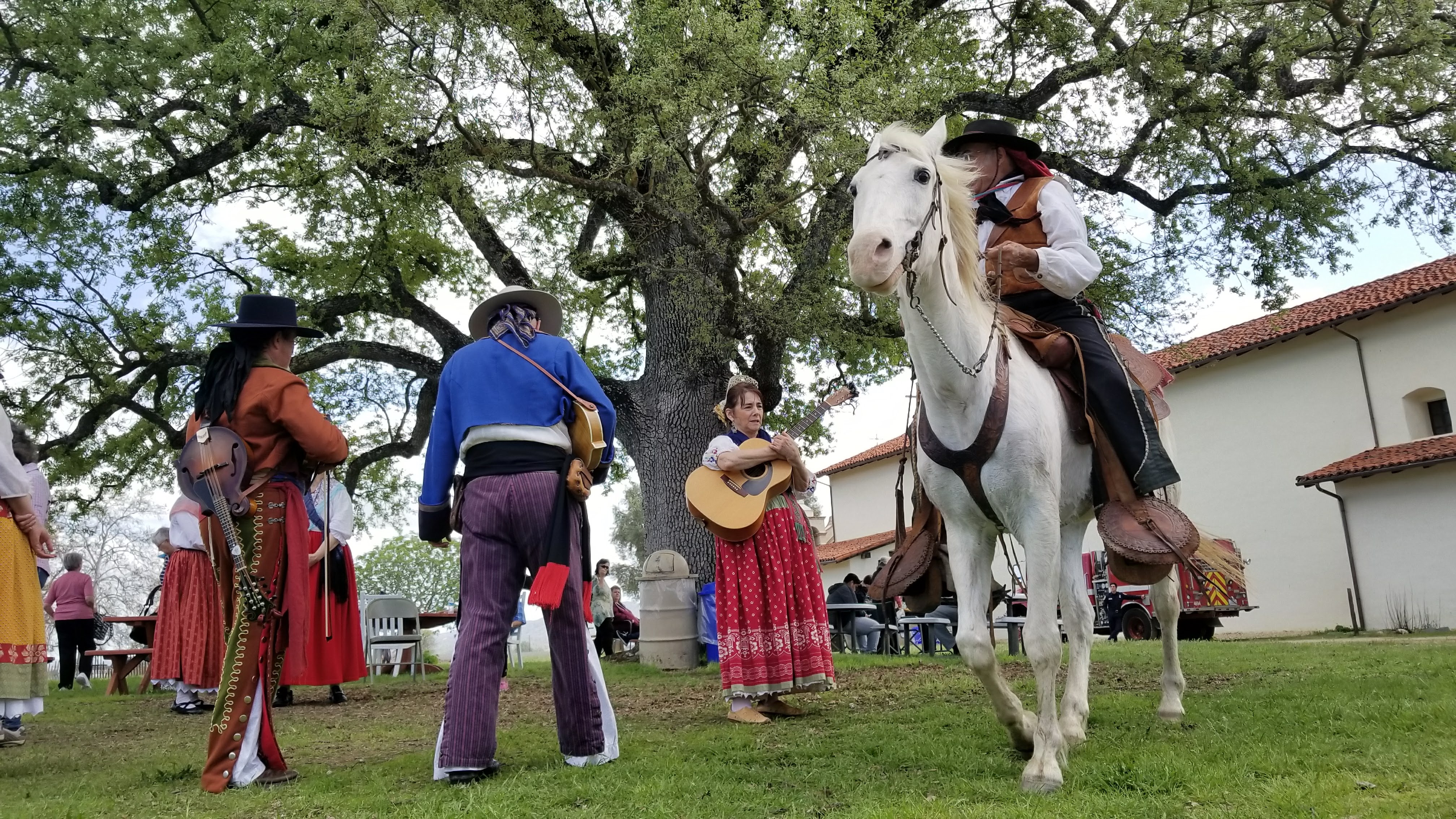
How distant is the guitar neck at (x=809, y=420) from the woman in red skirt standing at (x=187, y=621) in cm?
571

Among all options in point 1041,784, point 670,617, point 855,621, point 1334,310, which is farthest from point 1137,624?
point 1041,784

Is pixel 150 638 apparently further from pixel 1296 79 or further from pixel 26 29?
pixel 1296 79

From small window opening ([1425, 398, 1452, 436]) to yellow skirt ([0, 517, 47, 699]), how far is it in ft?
94.9

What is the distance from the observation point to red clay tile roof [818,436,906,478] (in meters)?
45.2

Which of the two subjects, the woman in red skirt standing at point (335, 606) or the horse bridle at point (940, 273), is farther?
the woman in red skirt standing at point (335, 606)

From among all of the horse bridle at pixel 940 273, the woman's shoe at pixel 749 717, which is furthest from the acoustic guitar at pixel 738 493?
A: the horse bridle at pixel 940 273

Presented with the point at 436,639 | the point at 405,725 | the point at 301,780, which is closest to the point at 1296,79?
the point at 405,725

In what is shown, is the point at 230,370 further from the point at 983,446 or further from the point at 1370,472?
the point at 1370,472

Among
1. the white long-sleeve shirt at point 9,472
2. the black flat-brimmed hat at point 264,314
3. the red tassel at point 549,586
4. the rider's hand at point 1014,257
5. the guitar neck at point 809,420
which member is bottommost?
the red tassel at point 549,586

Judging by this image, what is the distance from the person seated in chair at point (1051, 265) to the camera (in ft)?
15.3

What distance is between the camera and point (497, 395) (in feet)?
16.4

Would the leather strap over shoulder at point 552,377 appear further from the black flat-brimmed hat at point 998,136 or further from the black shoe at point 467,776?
the black flat-brimmed hat at point 998,136

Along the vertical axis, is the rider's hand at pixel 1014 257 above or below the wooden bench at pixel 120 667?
above

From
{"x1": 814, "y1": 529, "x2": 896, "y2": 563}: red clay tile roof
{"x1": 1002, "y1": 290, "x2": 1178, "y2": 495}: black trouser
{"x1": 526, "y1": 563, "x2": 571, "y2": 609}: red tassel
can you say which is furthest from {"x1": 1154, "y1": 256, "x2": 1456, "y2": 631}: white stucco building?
{"x1": 526, "y1": 563, "x2": 571, "y2": 609}: red tassel
